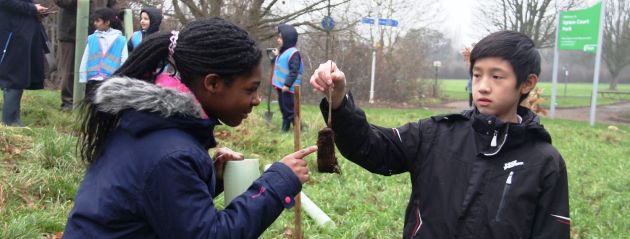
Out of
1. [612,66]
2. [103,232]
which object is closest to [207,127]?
[103,232]

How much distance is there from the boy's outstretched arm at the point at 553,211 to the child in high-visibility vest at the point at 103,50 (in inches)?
198

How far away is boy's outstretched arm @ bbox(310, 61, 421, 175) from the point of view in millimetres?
2098

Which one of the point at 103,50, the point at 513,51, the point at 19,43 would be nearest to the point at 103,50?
the point at 103,50

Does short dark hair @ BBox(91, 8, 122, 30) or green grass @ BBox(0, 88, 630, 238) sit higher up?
short dark hair @ BBox(91, 8, 122, 30)

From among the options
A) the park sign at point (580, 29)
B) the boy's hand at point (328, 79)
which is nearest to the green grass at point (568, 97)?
the park sign at point (580, 29)

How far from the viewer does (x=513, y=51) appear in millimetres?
2275

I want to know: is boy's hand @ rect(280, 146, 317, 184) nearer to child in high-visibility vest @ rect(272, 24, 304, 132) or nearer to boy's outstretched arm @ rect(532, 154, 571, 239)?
boy's outstretched arm @ rect(532, 154, 571, 239)

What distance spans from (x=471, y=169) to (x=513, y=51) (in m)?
0.50

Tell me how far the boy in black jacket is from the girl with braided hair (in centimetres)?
40

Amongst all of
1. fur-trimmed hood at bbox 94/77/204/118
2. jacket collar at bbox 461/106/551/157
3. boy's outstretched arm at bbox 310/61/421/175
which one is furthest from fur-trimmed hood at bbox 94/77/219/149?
jacket collar at bbox 461/106/551/157

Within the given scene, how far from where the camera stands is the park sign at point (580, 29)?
57.6ft

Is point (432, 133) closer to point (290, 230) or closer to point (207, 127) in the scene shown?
point (207, 127)

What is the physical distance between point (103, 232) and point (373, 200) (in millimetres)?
3930

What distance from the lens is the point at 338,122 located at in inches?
86.7
